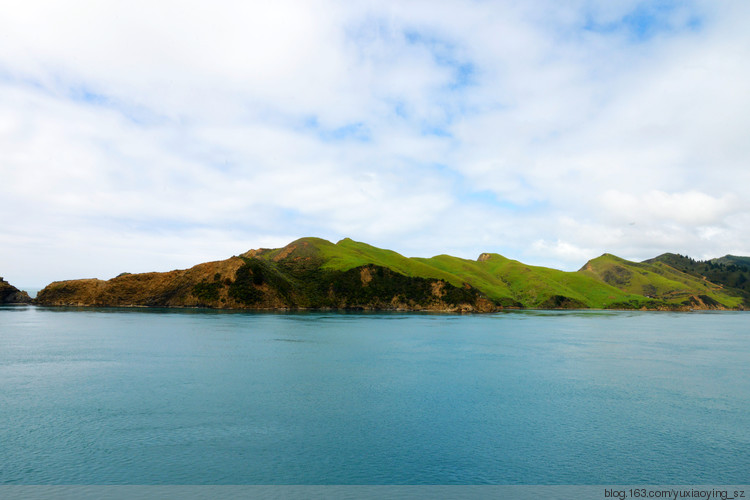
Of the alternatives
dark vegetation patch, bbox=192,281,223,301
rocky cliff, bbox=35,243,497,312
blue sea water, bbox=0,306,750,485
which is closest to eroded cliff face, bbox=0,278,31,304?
rocky cliff, bbox=35,243,497,312

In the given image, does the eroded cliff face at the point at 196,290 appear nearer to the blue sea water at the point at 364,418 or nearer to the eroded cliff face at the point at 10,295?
the eroded cliff face at the point at 10,295

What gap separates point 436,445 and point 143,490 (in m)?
13.7

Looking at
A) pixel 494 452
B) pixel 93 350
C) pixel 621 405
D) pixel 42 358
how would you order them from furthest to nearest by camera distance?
pixel 93 350, pixel 42 358, pixel 621 405, pixel 494 452

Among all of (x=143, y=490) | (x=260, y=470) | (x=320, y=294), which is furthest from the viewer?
(x=320, y=294)

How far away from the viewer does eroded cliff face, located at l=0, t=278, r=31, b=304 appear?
176125mm

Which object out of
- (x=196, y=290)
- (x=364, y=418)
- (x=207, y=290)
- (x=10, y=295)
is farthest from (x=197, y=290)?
(x=364, y=418)

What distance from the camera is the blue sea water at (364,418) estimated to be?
18.5 m

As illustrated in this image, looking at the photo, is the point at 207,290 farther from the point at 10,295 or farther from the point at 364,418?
the point at 364,418

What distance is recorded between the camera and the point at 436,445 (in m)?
21.8

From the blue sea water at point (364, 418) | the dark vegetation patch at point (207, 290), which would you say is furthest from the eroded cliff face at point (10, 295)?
the blue sea water at point (364, 418)

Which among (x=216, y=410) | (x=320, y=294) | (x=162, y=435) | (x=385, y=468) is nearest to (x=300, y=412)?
(x=216, y=410)

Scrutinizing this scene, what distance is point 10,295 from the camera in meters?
180

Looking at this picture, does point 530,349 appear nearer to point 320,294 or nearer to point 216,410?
point 216,410

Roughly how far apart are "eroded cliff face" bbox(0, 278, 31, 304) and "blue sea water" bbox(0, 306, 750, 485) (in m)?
165
